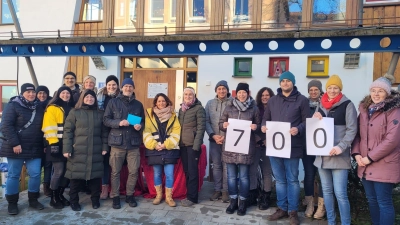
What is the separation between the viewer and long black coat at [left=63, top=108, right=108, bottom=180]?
4.53 meters

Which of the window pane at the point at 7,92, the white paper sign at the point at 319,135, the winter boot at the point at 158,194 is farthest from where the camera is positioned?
the window pane at the point at 7,92

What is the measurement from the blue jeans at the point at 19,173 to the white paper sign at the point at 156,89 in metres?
3.68

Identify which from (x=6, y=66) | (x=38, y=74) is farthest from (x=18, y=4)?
(x=38, y=74)

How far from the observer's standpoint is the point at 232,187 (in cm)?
462

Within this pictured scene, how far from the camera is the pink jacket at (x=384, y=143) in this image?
10.9 ft

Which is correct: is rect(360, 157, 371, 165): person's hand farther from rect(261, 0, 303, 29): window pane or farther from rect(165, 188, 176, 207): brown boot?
rect(261, 0, 303, 29): window pane

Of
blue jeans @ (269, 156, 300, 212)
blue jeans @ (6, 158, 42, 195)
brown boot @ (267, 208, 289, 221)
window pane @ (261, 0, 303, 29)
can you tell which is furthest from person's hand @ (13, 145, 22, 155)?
window pane @ (261, 0, 303, 29)

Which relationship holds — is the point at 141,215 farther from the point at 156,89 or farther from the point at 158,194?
the point at 156,89

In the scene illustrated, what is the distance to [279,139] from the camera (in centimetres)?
411

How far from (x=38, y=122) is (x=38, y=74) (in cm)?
519

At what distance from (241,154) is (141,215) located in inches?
69.6

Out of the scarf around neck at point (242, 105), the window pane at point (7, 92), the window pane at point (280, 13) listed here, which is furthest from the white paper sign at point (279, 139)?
the window pane at point (7, 92)

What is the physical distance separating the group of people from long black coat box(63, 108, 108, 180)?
0.01m

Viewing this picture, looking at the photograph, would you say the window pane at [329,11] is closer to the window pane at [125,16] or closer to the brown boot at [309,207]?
the brown boot at [309,207]
